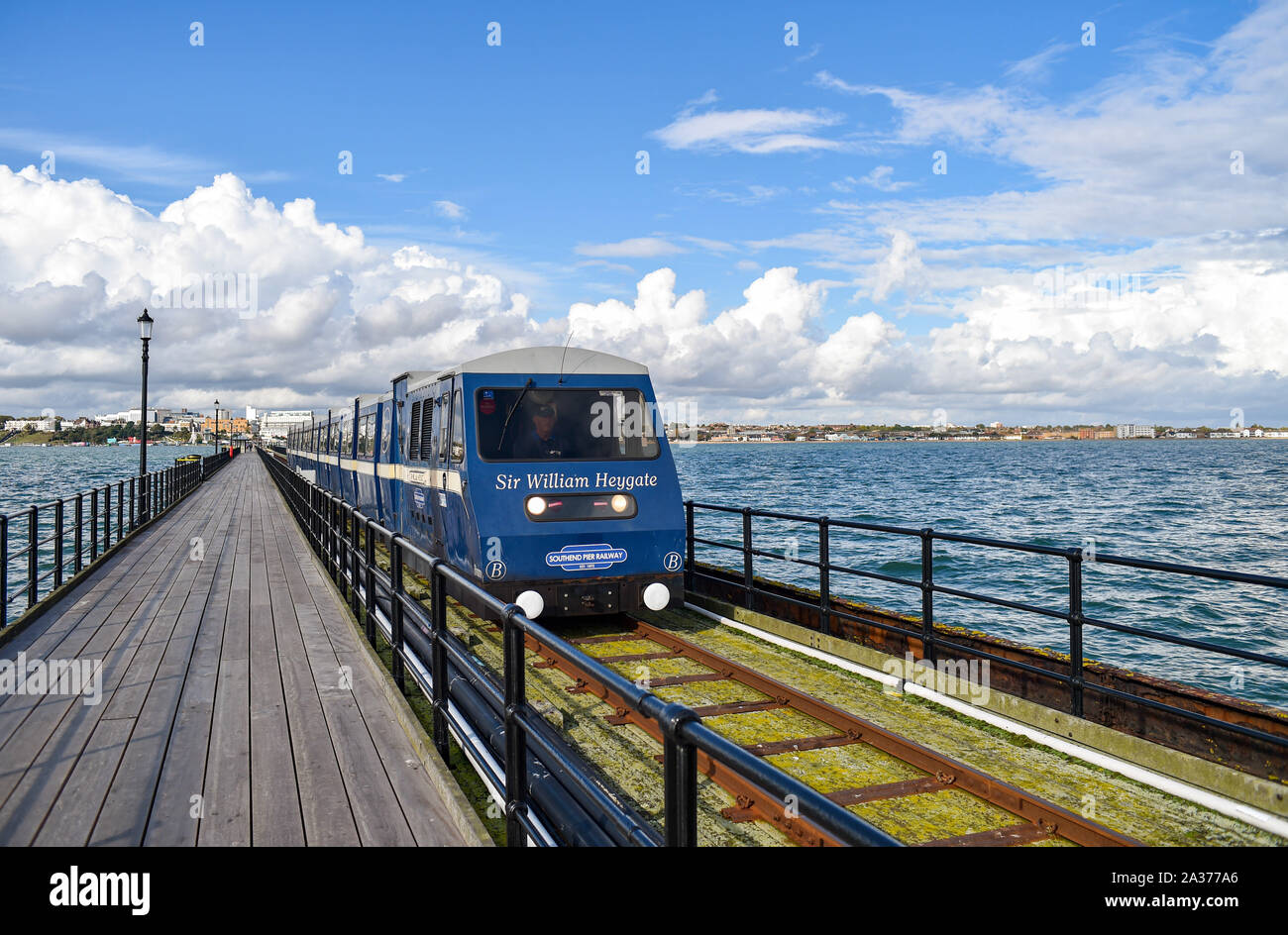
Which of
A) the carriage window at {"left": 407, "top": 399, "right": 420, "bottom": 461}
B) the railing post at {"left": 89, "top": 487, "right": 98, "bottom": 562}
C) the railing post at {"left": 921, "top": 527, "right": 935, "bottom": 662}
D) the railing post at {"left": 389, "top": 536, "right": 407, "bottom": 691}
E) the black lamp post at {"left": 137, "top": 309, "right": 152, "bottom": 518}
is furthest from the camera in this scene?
the black lamp post at {"left": 137, "top": 309, "right": 152, "bottom": 518}

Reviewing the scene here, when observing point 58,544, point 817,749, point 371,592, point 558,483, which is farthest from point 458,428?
point 58,544

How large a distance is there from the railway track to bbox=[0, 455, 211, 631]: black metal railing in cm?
555

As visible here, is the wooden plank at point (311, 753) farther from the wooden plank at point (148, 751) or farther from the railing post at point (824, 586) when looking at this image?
the railing post at point (824, 586)

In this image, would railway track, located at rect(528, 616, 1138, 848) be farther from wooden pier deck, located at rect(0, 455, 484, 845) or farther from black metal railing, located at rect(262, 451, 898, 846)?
wooden pier deck, located at rect(0, 455, 484, 845)

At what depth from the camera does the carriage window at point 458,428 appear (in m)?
9.66

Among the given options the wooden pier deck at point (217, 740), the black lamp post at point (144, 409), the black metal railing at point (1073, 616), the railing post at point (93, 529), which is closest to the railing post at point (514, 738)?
the wooden pier deck at point (217, 740)

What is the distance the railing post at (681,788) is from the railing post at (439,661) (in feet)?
9.37

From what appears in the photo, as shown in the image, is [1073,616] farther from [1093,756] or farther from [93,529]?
[93,529]

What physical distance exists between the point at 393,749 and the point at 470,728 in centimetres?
83

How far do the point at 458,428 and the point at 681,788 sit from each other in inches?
304

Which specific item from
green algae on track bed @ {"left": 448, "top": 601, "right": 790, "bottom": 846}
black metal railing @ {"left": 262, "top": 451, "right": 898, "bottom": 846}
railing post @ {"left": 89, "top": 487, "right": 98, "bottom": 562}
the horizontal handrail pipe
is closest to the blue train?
green algae on track bed @ {"left": 448, "top": 601, "right": 790, "bottom": 846}

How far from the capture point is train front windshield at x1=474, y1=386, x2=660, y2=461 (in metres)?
9.56

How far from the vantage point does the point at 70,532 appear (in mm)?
20250

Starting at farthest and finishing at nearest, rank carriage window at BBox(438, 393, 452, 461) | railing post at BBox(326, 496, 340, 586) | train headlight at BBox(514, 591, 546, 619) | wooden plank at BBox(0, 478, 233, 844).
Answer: railing post at BBox(326, 496, 340, 586)
carriage window at BBox(438, 393, 452, 461)
train headlight at BBox(514, 591, 546, 619)
wooden plank at BBox(0, 478, 233, 844)
